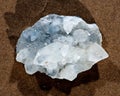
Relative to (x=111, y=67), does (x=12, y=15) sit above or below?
above

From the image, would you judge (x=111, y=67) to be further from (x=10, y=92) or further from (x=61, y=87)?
(x=10, y=92)

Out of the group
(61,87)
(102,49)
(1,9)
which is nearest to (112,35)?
(102,49)

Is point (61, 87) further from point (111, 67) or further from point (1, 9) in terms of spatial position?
point (1, 9)
